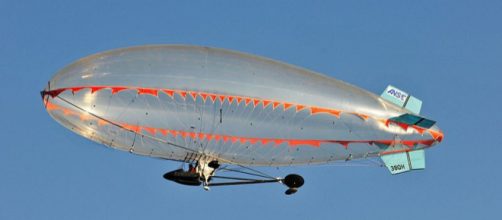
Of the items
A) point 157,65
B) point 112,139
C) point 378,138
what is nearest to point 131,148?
point 112,139

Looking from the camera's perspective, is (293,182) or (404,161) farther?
(404,161)

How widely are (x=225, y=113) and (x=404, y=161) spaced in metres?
13.2

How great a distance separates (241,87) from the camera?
62.3m

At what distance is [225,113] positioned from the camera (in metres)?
62.2

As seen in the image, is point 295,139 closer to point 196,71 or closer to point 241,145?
point 241,145

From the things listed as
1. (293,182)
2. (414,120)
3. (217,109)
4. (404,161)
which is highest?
(414,120)

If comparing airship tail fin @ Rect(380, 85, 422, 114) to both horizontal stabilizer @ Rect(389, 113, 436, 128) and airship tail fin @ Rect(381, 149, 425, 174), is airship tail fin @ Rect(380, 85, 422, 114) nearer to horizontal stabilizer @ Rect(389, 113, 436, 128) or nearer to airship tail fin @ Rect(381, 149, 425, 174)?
horizontal stabilizer @ Rect(389, 113, 436, 128)

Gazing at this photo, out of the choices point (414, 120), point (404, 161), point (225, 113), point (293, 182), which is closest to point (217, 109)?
point (225, 113)

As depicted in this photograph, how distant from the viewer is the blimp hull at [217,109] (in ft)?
198

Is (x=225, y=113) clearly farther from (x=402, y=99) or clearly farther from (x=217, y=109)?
(x=402, y=99)

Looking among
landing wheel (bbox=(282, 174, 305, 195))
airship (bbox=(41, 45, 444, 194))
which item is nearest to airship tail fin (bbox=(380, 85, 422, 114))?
airship (bbox=(41, 45, 444, 194))

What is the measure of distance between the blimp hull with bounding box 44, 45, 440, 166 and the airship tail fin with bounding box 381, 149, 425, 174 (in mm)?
769

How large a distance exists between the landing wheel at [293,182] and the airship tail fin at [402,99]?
8386 millimetres

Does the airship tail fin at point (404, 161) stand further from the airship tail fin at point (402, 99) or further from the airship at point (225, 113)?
the airship tail fin at point (402, 99)
